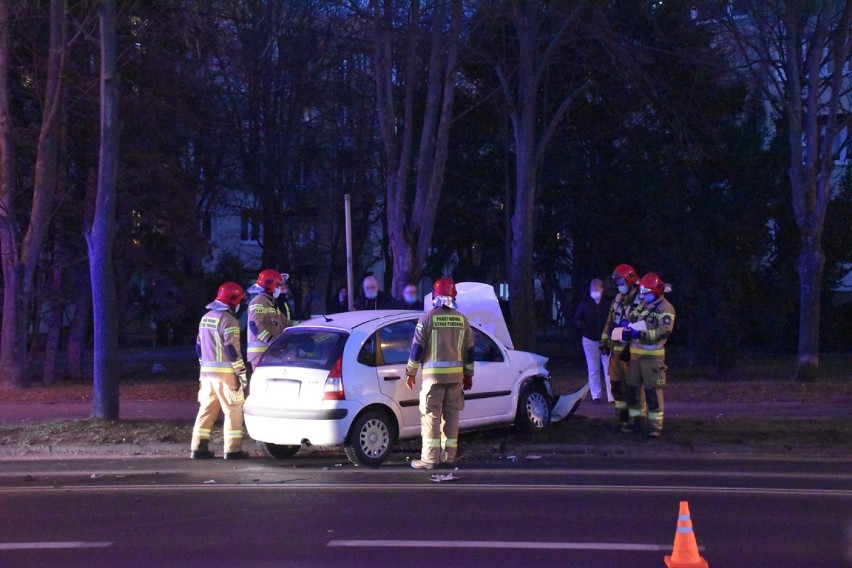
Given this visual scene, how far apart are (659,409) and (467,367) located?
2.88 meters

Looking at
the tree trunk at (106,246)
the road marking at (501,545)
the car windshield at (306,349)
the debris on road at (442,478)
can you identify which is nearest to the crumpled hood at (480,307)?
the car windshield at (306,349)

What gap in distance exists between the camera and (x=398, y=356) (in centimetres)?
1081

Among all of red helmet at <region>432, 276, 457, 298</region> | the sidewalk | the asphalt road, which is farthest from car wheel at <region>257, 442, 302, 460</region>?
the sidewalk

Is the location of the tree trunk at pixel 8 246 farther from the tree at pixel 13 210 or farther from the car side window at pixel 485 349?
the car side window at pixel 485 349

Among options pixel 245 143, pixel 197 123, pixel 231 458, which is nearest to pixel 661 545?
pixel 231 458

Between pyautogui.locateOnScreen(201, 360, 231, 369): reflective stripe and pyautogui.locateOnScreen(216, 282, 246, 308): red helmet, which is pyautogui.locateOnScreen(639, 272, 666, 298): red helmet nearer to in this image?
pyautogui.locateOnScreen(216, 282, 246, 308): red helmet

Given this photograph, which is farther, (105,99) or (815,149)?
(815,149)

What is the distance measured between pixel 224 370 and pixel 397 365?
202 centimetres

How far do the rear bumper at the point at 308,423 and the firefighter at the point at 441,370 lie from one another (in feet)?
2.48

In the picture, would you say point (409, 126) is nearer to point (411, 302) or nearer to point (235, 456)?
point (411, 302)

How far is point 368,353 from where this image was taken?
10523 millimetres

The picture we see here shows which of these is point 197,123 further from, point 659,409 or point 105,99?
point 659,409

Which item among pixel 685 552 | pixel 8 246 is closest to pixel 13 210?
pixel 8 246

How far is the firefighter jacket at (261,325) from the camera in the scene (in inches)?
467
